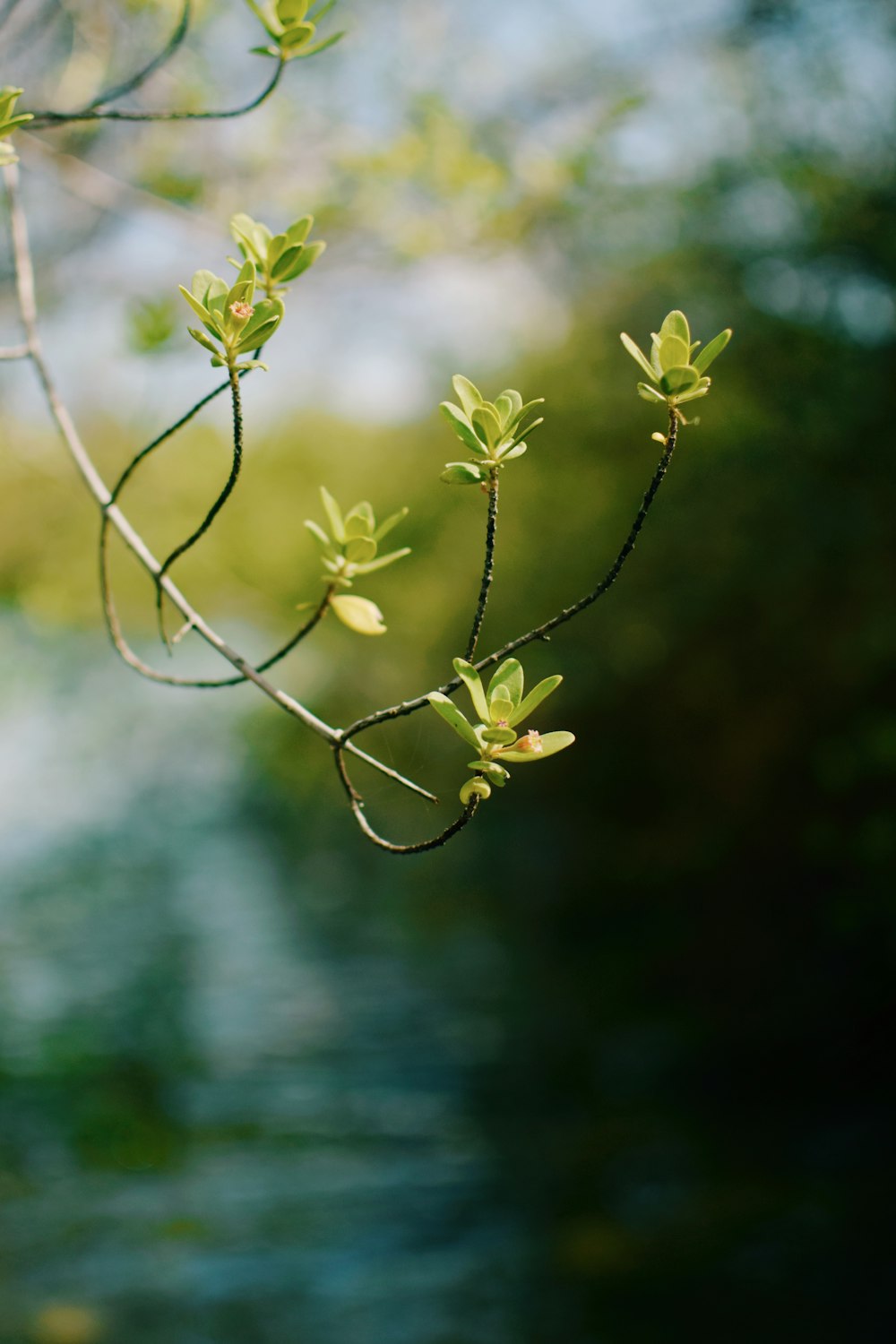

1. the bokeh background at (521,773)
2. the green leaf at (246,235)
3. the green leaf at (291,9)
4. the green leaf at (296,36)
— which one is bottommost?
the bokeh background at (521,773)

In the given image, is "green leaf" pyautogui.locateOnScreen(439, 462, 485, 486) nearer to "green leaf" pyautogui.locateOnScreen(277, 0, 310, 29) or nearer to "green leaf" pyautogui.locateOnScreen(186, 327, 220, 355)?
"green leaf" pyautogui.locateOnScreen(186, 327, 220, 355)

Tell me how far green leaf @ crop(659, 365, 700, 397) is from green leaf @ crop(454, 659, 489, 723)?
23 centimetres

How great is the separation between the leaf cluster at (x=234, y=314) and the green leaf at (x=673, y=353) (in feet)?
0.84

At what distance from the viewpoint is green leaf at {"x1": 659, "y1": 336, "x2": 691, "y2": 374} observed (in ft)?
2.42

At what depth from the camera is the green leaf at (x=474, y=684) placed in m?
0.70

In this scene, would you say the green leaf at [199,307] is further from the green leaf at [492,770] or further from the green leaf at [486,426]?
the green leaf at [492,770]

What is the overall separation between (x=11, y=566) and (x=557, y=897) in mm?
3831

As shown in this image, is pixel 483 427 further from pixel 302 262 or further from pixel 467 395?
pixel 302 262

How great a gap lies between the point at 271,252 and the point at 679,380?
0.33 meters

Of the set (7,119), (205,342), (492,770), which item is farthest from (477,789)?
(7,119)

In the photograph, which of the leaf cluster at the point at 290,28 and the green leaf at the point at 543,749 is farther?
Answer: the leaf cluster at the point at 290,28

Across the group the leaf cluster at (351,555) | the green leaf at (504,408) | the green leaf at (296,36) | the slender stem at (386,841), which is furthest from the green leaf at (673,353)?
the green leaf at (296,36)

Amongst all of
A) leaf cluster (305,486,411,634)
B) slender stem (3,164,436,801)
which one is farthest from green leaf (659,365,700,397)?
slender stem (3,164,436,801)

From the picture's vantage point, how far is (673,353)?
0.75 meters
